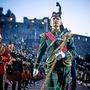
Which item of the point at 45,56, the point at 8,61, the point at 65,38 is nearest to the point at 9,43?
the point at 8,61

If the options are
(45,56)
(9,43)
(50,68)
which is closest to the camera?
(50,68)

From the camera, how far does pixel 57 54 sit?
5.14 m

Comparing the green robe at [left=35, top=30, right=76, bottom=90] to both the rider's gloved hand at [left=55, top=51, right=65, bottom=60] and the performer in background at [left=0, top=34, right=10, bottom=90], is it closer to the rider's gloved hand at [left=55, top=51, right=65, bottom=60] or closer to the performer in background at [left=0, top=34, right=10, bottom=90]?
the rider's gloved hand at [left=55, top=51, right=65, bottom=60]

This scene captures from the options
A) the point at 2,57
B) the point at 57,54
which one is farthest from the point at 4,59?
the point at 57,54

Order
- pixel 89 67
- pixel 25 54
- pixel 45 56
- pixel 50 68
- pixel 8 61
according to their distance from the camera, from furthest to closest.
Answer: pixel 89 67, pixel 25 54, pixel 8 61, pixel 45 56, pixel 50 68

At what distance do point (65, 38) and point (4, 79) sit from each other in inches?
86.9

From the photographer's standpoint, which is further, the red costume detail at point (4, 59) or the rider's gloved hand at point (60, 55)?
the red costume detail at point (4, 59)

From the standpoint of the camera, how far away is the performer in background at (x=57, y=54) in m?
5.03

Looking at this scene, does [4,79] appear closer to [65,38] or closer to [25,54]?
[25,54]

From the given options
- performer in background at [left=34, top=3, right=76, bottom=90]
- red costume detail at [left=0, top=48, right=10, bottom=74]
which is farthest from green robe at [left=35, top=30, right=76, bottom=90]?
red costume detail at [left=0, top=48, right=10, bottom=74]

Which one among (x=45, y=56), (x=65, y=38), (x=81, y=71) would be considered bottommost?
(x=81, y=71)

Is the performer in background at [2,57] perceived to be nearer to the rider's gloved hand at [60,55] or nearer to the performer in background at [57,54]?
the performer in background at [57,54]

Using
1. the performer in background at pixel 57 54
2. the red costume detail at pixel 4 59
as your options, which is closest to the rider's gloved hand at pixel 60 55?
the performer in background at pixel 57 54

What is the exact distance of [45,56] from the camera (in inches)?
222
